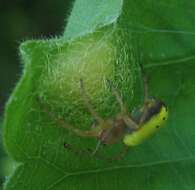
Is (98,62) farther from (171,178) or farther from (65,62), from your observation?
(171,178)

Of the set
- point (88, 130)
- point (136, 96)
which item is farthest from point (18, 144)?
point (136, 96)

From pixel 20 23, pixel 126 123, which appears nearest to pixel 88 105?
pixel 126 123

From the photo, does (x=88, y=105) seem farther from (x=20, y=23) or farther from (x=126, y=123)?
(x=20, y=23)

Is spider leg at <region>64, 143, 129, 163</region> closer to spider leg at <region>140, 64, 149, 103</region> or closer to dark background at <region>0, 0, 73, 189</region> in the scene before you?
spider leg at <region>140, 64, 149, 103</region>

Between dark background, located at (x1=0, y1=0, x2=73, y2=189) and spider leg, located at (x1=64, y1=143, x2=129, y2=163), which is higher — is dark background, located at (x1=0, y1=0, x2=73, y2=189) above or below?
→ below

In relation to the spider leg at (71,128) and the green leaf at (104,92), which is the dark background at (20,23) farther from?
the spider leg at (71,128)

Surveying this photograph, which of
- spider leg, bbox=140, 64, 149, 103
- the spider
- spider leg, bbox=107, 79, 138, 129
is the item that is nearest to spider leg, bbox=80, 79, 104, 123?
the spider

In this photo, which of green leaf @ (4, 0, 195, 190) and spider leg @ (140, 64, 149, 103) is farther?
spider leg @ (140, 64, 149, 103)
